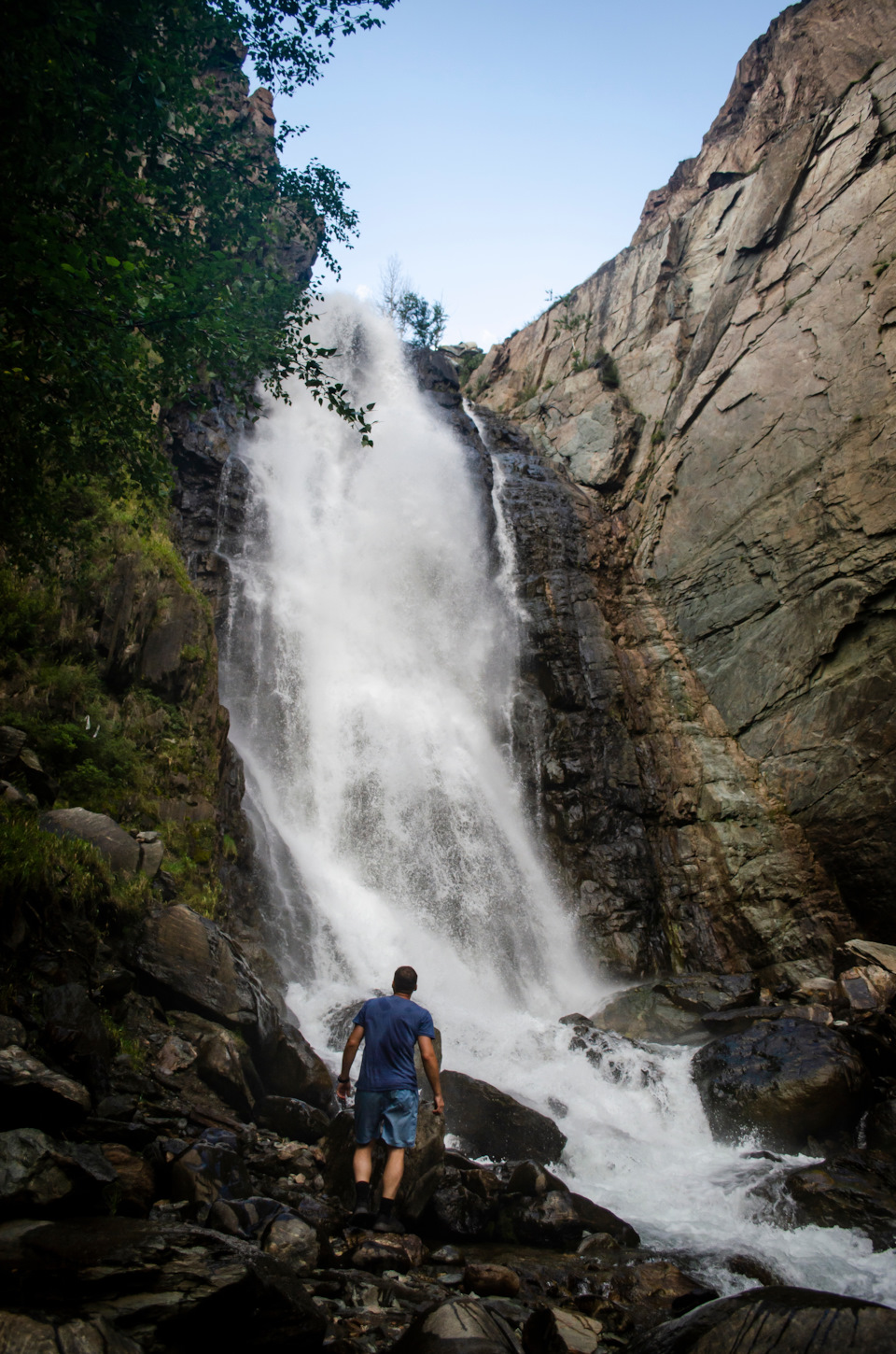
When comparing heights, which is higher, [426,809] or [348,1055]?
[426,809]

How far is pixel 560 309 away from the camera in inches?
1192

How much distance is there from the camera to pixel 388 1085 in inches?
192

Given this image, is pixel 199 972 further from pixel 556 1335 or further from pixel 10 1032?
pixel 556 1335

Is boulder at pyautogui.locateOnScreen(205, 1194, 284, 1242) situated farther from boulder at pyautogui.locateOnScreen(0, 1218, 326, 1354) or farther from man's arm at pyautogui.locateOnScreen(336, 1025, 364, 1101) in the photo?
man's arm at pyautogui.locateOnScreen(336, 1025, 364, 1101)

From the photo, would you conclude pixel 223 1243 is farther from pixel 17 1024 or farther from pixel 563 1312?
pixel 563 1312

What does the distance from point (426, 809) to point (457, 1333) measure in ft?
39.3

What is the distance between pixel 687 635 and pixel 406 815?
330 inches

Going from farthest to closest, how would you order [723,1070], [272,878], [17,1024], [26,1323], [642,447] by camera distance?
[642,447] → [272,878] → [723,1070] → [17,1024] → [26,1323]

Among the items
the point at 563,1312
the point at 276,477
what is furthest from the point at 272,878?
the point at 276,477

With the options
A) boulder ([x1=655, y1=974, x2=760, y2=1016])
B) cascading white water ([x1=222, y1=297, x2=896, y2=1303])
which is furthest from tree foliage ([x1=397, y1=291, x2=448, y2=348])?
boulder ([x1=655, y1=974, x2=760, y2=1016])

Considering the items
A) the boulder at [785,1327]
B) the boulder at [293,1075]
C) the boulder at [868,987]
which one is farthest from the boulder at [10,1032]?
the boulder at [868,987]

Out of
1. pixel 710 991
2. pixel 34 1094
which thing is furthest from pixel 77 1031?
pixel 710 991

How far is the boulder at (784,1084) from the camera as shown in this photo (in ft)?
26.6

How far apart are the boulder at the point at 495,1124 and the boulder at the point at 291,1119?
6.57 feet
